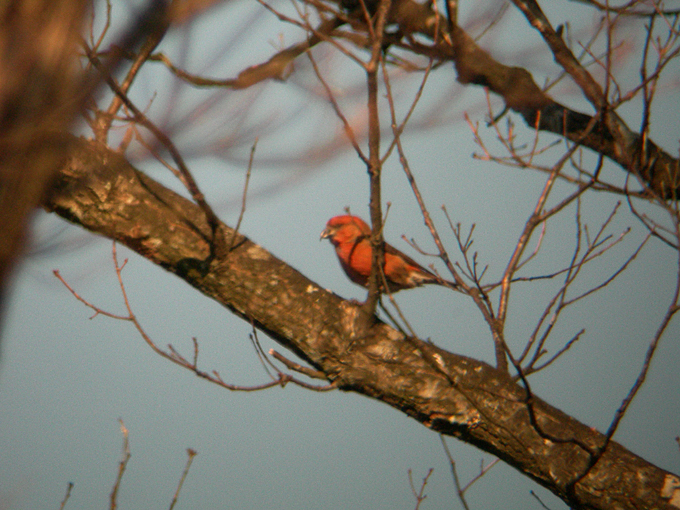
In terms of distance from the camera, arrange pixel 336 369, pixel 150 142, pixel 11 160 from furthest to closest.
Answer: pixel 336 369
pixel 150 142
pixel 11 160

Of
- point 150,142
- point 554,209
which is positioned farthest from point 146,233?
point 554,209

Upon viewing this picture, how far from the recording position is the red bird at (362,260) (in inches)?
130

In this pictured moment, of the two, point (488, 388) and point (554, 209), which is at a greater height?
point (554, 209)

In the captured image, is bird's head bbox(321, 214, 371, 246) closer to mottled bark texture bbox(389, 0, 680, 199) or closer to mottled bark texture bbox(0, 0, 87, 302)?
mottled bark texture bbox(389, 0, 680, 199)

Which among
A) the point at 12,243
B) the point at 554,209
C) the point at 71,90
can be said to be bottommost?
the point at 12,243

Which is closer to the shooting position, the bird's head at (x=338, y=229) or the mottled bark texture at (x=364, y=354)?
the mottled bark texture at (x=364, y=354)

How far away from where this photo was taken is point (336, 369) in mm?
1746

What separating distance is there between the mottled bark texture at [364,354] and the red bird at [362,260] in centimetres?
146

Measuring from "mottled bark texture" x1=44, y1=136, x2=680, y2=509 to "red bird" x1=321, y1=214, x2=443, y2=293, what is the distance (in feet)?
4.80

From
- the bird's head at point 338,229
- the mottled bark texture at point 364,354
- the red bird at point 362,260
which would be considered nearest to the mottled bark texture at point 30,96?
the mottled bark texture at point 364,354

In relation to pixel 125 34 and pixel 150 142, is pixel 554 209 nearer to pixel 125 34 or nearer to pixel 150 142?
pixel 150 142

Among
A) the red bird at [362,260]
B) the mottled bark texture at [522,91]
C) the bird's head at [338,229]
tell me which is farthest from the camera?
the bird's head at [338,229]

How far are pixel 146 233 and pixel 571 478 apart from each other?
1.65 metres

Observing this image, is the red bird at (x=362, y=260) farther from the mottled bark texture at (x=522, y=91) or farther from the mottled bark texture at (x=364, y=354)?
the mottled bark texture at (x=364, y=354)
